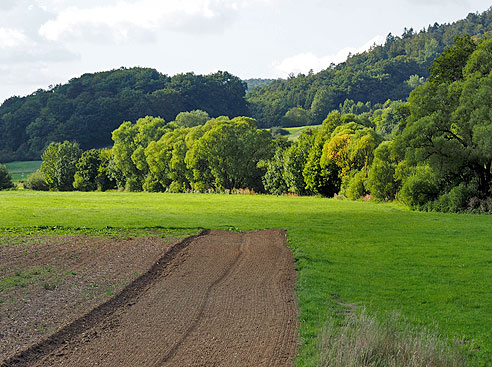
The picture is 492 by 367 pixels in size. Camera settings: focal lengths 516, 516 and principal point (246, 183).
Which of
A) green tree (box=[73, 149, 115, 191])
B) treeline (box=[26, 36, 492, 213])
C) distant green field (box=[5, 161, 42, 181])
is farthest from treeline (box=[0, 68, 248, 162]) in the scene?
green tree (box=[73, 149, 115, 191])

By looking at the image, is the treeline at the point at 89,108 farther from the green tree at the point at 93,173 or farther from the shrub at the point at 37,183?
the green tree at the point at 93,173

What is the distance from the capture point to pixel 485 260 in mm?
19859

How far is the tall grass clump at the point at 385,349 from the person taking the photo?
29.6 ft

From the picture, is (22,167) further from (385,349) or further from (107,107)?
(385,349)

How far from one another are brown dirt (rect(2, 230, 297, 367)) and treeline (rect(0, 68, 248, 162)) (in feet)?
487

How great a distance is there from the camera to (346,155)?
6181cm

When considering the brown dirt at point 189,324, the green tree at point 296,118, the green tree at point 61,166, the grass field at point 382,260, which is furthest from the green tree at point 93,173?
the green tree at point 296,118

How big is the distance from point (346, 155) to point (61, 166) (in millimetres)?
66428

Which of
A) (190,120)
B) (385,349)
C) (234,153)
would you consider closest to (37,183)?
(190,120)

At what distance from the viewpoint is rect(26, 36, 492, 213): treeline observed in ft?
127

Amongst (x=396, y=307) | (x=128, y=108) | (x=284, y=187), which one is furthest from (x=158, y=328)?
(x=128, y=108)

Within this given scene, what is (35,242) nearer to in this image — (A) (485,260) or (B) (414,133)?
(A) (485,260)

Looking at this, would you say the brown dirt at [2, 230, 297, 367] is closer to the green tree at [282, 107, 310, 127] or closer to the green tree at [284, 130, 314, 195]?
the green tree at [284, 130, 314, 195]

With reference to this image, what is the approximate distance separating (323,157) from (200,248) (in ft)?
137
